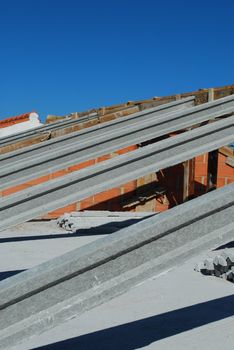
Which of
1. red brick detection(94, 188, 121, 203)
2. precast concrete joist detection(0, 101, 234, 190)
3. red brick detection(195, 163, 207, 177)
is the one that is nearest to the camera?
precast concrete joist detection(0, 101, 234, 190)

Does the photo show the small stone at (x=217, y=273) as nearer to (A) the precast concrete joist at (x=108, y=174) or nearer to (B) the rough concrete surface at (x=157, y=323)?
(B) the rough concrete surface at (x=157, y=323)

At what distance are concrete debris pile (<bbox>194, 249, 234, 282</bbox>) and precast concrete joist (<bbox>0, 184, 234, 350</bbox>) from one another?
2.89 metres

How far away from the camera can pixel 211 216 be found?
1.99 meters

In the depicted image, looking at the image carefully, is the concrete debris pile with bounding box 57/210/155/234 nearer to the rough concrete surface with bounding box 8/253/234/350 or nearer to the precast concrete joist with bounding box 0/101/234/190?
the precast concrete joist with bounding box 0/101/234/190

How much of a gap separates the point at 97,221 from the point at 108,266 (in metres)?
7.38

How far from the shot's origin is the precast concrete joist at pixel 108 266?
1.79 m

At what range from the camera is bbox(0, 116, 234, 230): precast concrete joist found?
4.11 m

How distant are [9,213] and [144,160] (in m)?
1.75

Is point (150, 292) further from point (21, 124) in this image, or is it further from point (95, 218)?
point (21, 124)

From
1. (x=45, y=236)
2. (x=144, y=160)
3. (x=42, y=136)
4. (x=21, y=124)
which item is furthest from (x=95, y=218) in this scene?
(x=21, y=124)

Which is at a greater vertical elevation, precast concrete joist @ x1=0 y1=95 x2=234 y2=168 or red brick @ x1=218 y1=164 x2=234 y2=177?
precast concrete joist @ x1=0 y1=95 x2=234 y2=168

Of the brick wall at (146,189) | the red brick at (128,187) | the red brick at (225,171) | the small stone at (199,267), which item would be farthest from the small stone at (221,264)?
the red brick at (128,187)

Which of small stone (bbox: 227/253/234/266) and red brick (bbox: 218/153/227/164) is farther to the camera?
red brick (bbox: 218/153/227/164)

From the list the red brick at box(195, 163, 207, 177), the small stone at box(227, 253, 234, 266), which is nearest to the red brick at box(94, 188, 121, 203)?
the red brick at box(195, 163, 207, 177)
